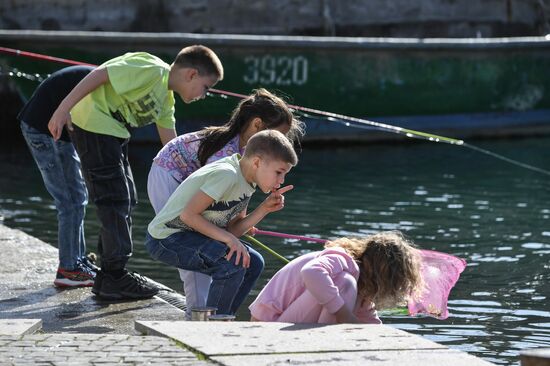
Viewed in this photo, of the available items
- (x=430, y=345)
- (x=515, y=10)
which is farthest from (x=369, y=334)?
(x=515, y=10)

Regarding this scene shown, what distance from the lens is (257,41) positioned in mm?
16906

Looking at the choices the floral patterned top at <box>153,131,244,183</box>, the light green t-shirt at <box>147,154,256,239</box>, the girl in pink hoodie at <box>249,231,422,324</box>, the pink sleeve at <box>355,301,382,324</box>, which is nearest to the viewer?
the girl in pink hoodie at <box>249,231,422,324</box>

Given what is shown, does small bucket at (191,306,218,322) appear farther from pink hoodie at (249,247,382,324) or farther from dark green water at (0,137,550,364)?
dark green water at (0,137,550,364)

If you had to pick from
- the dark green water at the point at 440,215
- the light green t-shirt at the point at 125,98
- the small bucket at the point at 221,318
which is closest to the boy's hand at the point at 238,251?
the small bucket at the point at 221,318

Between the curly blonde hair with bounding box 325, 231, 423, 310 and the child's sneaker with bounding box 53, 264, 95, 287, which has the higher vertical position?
the curly blonde hair with bounding box 325, 231, 423, 310

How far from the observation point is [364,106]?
59.1 feet

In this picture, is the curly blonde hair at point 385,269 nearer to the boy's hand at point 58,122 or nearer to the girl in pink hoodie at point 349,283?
the girl in pink hoodie at point 349,283

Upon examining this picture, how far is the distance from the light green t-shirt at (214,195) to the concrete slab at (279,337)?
0.68m

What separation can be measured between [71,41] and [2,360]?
1203cm

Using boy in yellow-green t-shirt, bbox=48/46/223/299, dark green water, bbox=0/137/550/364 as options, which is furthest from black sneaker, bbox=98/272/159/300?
dark green water, bbox=0/137/550/364

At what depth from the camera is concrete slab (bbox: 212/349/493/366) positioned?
462 centimetres

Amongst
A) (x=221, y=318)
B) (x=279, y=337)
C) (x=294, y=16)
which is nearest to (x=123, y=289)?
(x=221, y=318)

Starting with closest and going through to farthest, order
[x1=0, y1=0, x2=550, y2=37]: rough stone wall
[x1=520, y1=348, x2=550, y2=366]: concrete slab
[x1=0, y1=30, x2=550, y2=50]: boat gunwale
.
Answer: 1. [x1=520, y1=348, x2=550, y2=366]: concrete slab
2. [x1=0, y1=30, x2=550, y2=50]: boat gunwale
3. [x1=0, y1=0, x2=550, y2=37]: rough stone wall

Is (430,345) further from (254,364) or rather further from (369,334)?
(254,364)
